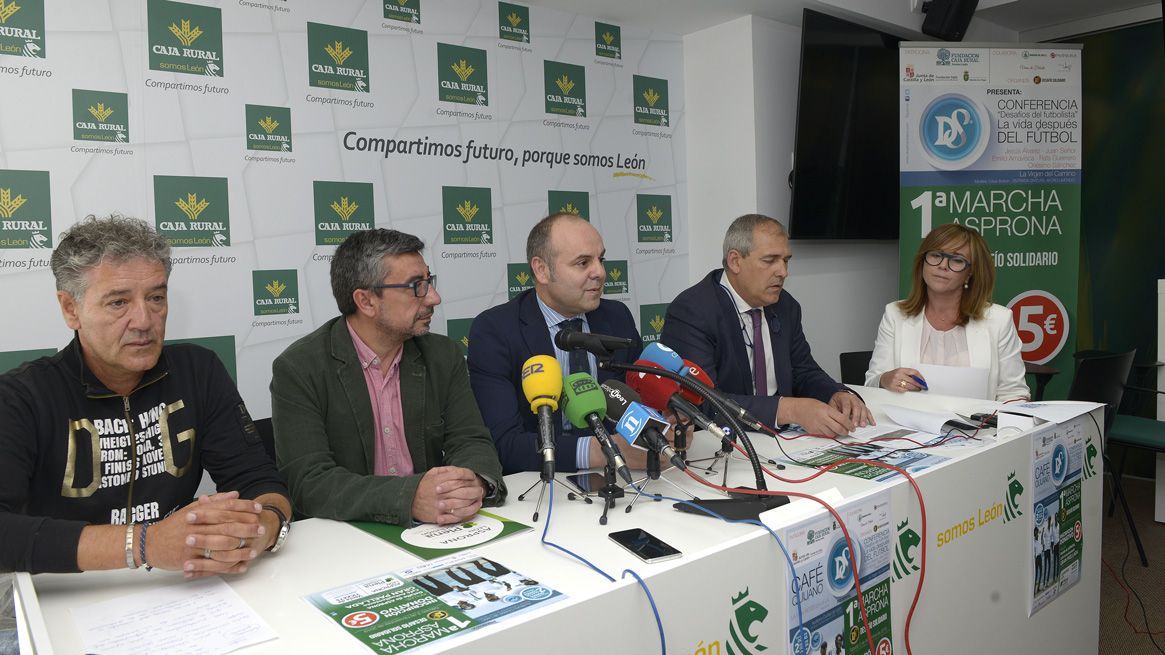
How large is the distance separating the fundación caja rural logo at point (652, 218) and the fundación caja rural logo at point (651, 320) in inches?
14.9

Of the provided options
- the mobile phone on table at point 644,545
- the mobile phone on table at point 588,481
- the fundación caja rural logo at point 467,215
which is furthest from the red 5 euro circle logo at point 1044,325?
the mobile phone on table at point 644,545

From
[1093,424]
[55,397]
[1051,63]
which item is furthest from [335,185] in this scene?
[1051,63]

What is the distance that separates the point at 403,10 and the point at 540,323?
1966 mm

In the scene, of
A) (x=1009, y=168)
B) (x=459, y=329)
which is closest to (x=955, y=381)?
(x=459, y=329)

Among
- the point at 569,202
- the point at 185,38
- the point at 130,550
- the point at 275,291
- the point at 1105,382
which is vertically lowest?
the point at 1105,382

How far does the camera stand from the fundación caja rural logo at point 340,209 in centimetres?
329

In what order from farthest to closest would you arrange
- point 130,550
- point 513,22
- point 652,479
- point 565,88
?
point 565,88, point 513,22, point 652,479, point 130,550

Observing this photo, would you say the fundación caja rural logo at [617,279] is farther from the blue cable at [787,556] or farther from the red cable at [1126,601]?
the blue cable at [787,556]

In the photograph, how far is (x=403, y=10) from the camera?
351cm

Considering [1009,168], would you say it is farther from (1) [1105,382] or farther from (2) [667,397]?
(2) [667,397]

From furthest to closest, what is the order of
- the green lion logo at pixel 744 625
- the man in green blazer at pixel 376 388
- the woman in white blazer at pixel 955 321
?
the woman in white blazer at pixel 955 321 → the man in green blazer at pixel 376 388 → the green lion logo at pixel 744 625

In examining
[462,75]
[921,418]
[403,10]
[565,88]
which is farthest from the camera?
[565,88]

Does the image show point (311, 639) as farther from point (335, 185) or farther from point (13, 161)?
point (335, 185)

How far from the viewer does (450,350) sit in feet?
6.97
